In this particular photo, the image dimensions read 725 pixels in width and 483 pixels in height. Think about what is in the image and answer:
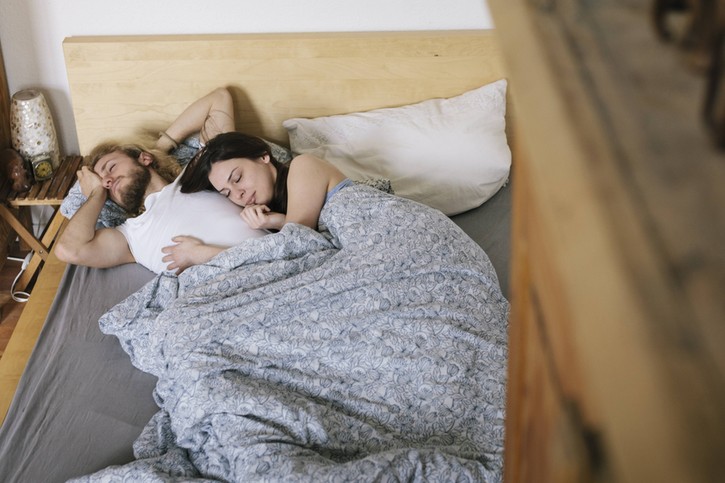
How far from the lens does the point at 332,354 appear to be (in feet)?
5.45

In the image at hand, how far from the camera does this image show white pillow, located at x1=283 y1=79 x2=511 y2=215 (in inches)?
93.6

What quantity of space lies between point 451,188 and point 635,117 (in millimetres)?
2018

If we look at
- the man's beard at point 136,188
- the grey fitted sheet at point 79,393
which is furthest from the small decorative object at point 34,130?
the grey fitted sheet at point 79,393

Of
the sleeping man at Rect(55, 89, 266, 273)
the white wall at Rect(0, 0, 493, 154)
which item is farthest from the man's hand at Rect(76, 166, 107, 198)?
the white wall at Rect(0, 0, 493, 154)

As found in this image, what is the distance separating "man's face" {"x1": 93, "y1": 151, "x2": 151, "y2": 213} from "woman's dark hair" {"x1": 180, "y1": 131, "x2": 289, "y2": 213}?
0.15 m

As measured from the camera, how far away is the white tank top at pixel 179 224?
6.98 ft

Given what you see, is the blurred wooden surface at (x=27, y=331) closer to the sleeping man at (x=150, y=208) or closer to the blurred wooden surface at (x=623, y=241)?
the sleeping man at (x=150, y=208)

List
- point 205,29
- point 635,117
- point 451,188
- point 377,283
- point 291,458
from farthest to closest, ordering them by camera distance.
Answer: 1. point 205,29
2. point 451,188
3. point 377,283
4. point 291,458
5. point 635,117

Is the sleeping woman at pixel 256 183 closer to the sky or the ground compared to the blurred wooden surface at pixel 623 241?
closer to the ground

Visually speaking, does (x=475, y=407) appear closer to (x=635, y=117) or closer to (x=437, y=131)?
(x=437, y=131)

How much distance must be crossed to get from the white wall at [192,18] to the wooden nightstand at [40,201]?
0.33m

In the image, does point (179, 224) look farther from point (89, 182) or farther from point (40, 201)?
point (40, 201)

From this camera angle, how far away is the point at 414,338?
1661 millimetres

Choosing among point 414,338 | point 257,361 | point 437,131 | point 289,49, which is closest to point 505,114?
point 437,131
